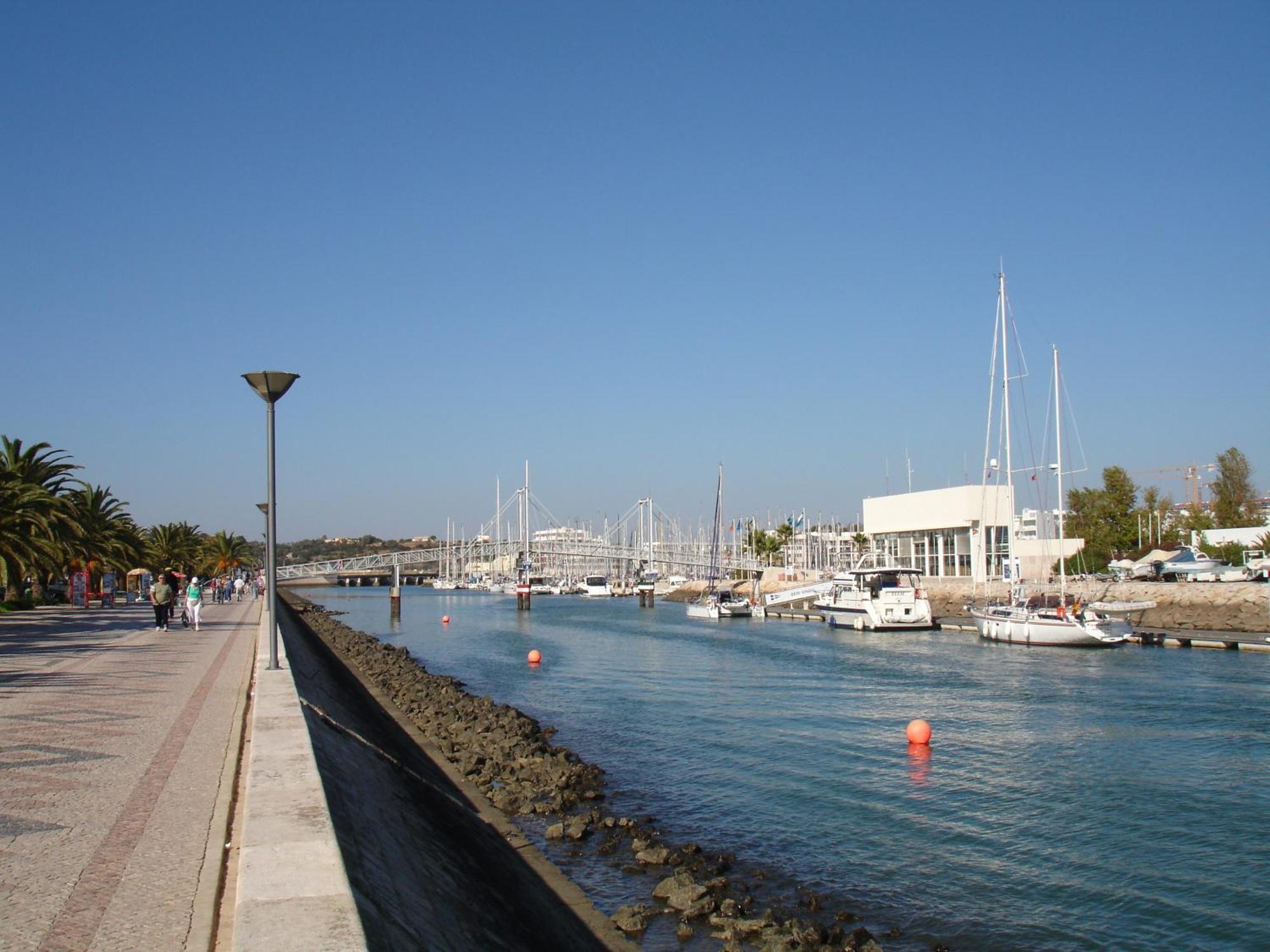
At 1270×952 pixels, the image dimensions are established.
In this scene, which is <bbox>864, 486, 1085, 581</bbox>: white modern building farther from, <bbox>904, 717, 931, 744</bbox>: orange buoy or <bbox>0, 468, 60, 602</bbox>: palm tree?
<bbox>0, 468, 60, 602</bbox>: palm tree

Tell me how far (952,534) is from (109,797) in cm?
7142

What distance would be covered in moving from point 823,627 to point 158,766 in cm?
5263

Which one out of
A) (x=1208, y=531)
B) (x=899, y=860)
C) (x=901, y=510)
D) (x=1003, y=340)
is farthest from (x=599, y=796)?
(x=1208, y=531)

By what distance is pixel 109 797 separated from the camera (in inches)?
319

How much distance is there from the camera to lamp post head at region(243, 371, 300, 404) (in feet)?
49.1

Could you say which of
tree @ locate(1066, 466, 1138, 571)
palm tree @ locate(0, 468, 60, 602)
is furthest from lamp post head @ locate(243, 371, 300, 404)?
tree @ locate(1066, 466, 1138, 571)

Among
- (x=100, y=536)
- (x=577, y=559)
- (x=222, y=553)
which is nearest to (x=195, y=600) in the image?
(x=100, y=536)

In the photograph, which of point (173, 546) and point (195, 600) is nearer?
point (195, 600)

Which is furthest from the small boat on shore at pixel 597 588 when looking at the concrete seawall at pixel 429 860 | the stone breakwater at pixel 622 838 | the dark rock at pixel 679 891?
the dark rock at pixel 679 891

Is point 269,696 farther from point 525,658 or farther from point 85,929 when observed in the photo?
point 525,658

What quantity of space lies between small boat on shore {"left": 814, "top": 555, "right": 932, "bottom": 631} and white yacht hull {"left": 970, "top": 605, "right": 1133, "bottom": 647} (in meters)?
8.70

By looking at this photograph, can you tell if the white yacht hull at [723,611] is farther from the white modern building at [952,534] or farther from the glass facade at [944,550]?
the white modern building at [952,534]

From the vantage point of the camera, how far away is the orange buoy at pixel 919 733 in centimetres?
2042

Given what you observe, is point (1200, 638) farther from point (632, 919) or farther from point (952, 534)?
point (632, 919)
